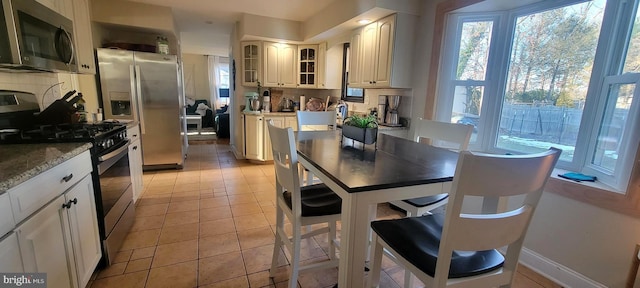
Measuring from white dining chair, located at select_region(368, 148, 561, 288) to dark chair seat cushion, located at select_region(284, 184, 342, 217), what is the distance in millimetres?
329

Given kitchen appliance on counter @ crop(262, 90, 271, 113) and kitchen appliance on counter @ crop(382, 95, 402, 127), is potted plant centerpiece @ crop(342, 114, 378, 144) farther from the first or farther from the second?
kitchen appliance on counter @ crop(262, 90, 271, 113)

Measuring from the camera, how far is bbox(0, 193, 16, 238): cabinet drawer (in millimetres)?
924

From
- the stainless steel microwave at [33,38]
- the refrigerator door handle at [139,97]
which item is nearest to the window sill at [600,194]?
the stainless steel microwave at [33,38]

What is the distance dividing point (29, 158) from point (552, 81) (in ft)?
10.5

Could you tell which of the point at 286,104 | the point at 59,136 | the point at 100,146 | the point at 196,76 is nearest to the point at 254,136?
the point at 286,104

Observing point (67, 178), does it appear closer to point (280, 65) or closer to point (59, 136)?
point (59, 136)

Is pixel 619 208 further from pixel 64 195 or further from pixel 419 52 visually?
pixel 64 195

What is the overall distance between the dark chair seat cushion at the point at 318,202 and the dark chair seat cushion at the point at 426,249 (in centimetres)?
29

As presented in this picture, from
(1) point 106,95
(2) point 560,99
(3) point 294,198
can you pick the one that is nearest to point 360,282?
(3) point 294,198

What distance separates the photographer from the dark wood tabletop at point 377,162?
1.10m

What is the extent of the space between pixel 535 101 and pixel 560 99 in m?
0.17

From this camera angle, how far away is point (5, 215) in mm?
939

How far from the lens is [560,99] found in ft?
6.60

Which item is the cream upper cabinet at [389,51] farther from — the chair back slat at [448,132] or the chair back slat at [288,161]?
the chair back slat at [288,161]
